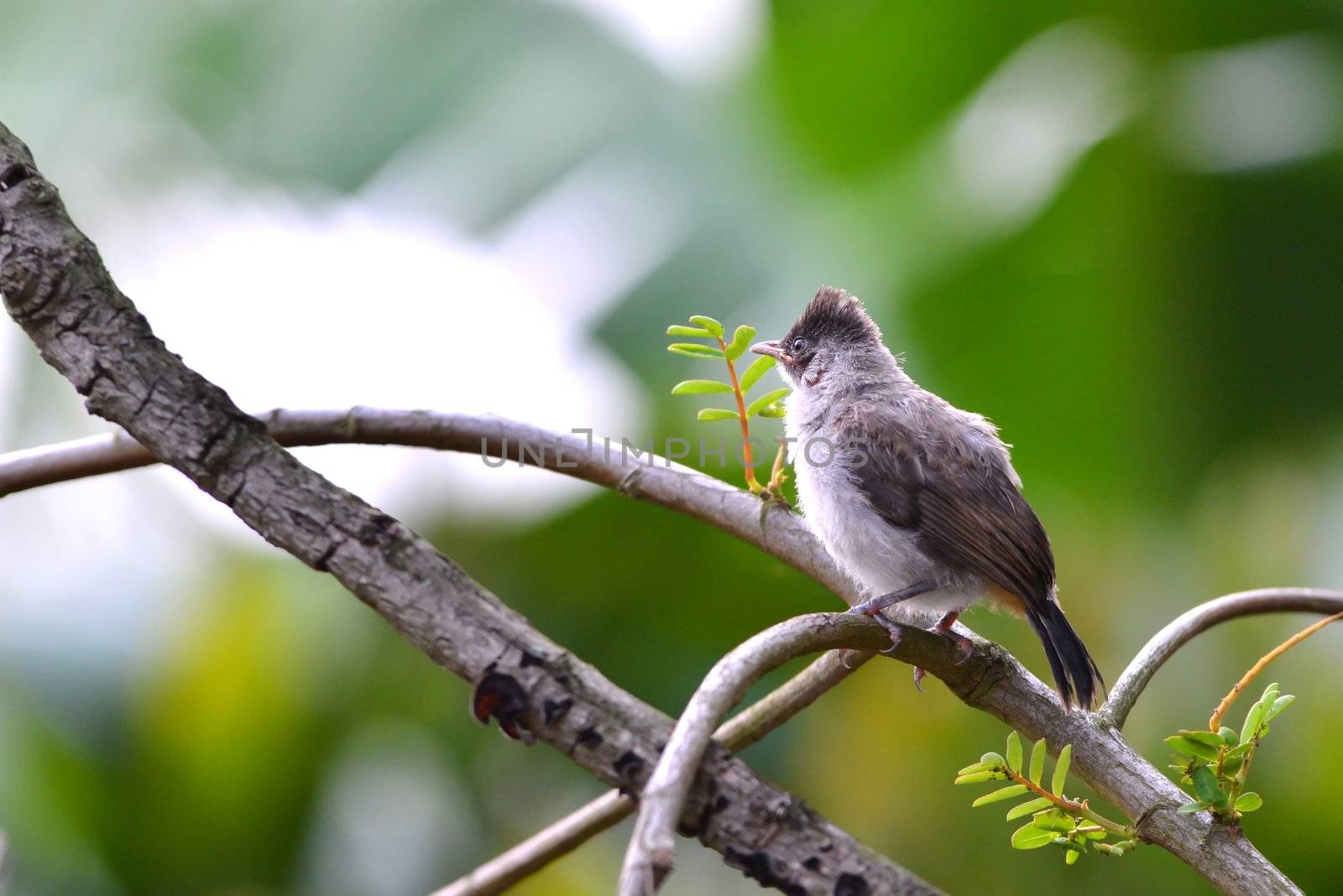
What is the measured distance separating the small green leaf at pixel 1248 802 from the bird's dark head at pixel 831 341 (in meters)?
1.65

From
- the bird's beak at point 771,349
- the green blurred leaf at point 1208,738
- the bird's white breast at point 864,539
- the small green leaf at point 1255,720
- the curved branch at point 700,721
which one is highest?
the bird's beak at point 771,349

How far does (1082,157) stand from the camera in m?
3.60

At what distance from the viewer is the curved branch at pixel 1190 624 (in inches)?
76.0

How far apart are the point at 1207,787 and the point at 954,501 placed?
1.08 m

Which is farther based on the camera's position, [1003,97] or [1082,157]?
[1003,97]

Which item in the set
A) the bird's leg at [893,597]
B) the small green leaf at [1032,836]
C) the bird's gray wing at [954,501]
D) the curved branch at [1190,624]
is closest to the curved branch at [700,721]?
the small green leaf at [1032,836]

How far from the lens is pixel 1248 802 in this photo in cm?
162

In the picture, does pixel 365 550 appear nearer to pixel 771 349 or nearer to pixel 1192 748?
pixel 1192 748

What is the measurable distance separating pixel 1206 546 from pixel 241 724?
3.41 m

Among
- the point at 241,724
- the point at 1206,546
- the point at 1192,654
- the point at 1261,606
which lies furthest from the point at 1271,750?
the point at 241,724

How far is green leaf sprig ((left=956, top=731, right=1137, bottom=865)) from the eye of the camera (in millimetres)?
1585

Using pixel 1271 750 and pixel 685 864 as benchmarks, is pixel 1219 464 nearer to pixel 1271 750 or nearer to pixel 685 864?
pixel 1271 750

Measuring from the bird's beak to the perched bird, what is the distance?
255mm

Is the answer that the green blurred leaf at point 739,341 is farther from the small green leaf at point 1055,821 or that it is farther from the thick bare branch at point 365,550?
the small green leaf at point 1055,821
